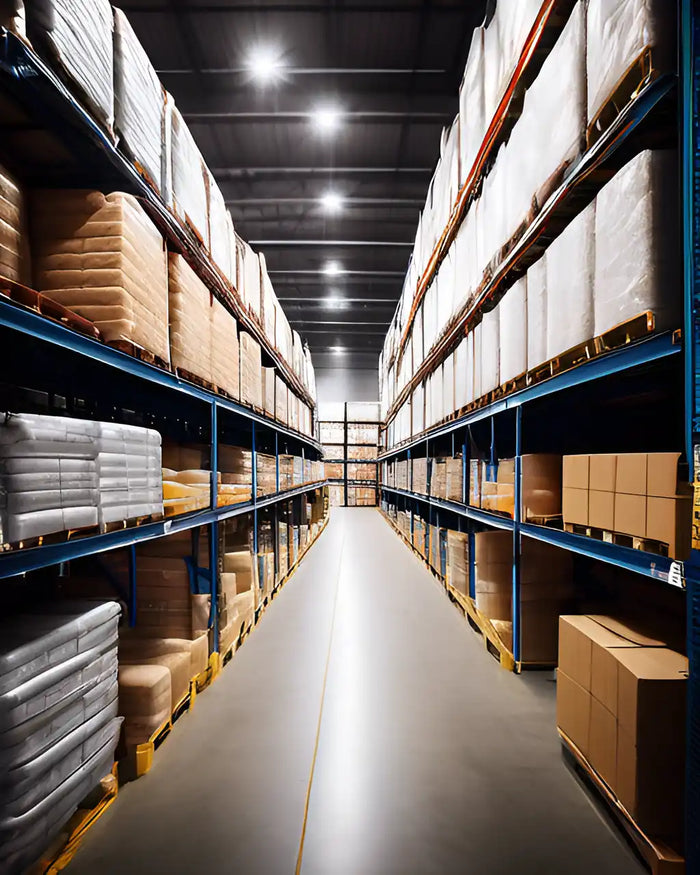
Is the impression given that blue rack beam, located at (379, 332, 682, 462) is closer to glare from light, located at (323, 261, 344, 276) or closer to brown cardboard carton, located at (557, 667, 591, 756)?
brown cardboard carton, located at (557, 667, 591, 756)

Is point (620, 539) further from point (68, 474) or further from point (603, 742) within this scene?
point (68, 474)

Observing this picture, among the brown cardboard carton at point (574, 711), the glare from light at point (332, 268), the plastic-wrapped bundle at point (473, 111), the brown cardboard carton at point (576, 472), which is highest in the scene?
the glare from light at point (332, 268)

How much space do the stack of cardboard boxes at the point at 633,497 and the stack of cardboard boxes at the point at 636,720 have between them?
453 mm

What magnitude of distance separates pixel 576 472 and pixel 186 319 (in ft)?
7.35

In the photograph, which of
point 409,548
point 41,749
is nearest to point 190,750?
point 41,749

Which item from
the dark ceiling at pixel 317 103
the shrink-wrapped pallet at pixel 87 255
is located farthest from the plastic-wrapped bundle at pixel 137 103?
the dark ceiling at pixel 317 103

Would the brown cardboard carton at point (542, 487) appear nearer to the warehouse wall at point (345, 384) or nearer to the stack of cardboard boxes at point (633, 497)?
the stack of cardboard boxes at point (633, 497)

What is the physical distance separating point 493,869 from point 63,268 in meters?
2.81

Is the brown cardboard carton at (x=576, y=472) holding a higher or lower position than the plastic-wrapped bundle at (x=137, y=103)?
lower

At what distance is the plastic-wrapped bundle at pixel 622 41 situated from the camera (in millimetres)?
1540

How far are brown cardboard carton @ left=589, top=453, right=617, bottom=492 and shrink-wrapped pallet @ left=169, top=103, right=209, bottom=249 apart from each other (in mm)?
2538

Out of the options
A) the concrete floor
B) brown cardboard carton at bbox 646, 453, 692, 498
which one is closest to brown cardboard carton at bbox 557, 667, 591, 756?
the concrete floor

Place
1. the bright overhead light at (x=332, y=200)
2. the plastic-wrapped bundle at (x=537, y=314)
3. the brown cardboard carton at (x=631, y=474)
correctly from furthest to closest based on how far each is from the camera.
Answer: the bright overhead light at (x=332, y=200)
the plastic-wrapped bundle at (x=537, y=314)
the brown cardboard carton at (x=631, y=474)

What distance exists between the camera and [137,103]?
7.18 ft
